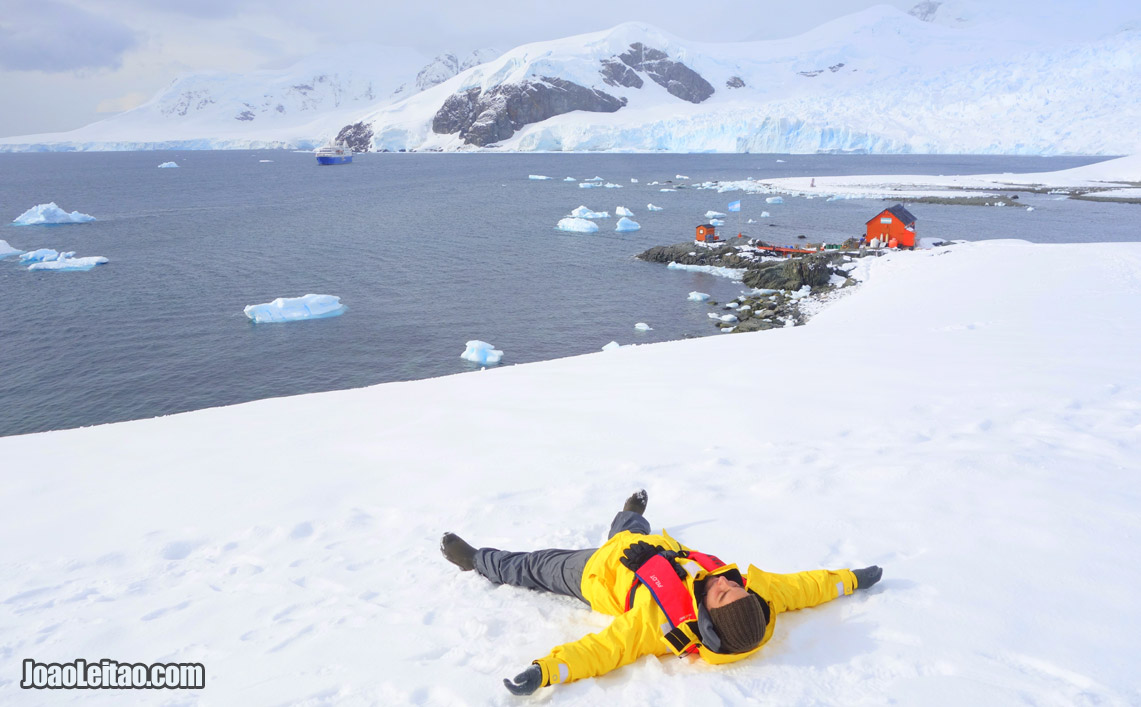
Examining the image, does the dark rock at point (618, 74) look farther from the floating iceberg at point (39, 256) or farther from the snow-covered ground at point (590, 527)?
the snow-covered ground at point (590, 527)

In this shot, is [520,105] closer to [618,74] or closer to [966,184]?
[618,74]

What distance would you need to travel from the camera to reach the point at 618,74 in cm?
14475

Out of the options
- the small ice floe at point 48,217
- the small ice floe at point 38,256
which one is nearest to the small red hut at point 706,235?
the small ice floe at point 38,256

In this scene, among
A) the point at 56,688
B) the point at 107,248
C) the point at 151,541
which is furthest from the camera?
the point at 107,248

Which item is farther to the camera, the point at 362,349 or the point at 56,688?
the point at 362,349

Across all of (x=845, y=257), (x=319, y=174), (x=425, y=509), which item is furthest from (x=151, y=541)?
(x=319, y=174)

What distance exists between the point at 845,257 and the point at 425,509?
27810 mm

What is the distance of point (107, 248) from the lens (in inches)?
1323

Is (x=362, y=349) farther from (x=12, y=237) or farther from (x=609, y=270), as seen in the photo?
(x=12, y=237)

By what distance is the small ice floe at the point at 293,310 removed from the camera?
21.9 meters

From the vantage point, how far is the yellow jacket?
2840 mm

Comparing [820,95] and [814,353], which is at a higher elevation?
[820,95]

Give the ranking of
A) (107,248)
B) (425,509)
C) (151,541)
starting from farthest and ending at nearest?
(107,248), (425,509), (151,541)

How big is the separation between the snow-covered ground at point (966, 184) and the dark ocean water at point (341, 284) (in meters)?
5.16
